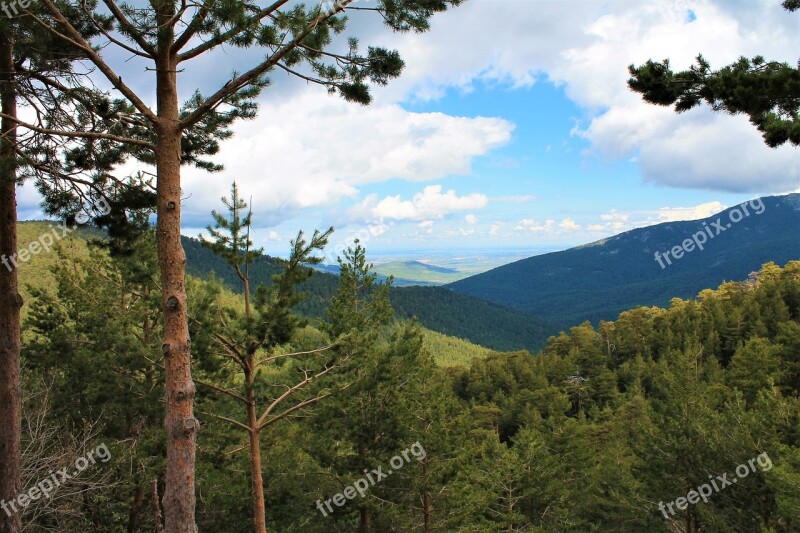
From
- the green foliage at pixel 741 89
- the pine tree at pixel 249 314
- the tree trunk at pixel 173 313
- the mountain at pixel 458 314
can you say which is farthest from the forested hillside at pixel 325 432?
the mountain at pixel 458 314

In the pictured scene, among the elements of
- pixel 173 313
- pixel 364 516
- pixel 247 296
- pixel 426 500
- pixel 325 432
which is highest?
pixel 247 296

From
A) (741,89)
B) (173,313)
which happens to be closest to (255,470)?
(173,313)

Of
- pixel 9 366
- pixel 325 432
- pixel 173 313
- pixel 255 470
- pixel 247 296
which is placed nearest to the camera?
pixel 173 313

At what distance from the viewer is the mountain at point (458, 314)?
15838 centimetres

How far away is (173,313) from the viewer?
507 cm

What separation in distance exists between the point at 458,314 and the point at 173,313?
17851cm

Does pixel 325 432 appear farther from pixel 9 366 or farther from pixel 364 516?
pixel 9 366

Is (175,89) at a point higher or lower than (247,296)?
higher

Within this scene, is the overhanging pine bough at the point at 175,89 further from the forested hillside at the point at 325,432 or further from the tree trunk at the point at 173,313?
the forested hillside at the point at 325,432

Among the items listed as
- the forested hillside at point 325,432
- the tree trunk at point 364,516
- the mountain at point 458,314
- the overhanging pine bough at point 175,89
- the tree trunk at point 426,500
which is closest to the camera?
the overhanging pine bough at point 175,89

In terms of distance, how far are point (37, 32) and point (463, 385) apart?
5558 centimetres

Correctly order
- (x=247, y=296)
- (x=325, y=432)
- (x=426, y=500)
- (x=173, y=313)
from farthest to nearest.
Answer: (x=426, y=500), (x=325, y=432), (x=247, y=296), (x=173, y=313)

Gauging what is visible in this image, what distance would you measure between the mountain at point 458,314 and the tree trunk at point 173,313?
140 meters

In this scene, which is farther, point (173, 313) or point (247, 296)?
point (247, 296)
